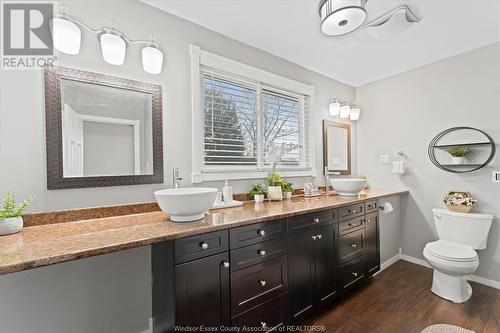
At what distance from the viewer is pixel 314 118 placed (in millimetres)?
2938

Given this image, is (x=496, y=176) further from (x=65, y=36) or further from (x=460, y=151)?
(x=65, y=36)

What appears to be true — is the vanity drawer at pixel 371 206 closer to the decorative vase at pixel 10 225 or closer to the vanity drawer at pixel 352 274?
the vanity drawer at pixel 352 274

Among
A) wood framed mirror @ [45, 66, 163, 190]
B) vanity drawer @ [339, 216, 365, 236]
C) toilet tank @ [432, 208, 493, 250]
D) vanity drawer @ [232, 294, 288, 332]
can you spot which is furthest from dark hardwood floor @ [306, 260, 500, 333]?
wood framed mirror @ [45, 66, 163, 190]

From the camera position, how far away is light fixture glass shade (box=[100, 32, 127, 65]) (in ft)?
4.72

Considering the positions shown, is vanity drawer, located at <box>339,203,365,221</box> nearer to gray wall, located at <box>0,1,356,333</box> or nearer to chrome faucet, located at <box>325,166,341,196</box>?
chrome faucet, located at <box>325,166,341,196</box>

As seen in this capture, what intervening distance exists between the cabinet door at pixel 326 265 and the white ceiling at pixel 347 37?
178 cm

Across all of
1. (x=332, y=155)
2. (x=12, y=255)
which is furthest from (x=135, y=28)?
(x=332, y=155)

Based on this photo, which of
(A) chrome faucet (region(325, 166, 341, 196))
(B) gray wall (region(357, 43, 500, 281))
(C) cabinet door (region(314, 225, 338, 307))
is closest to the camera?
(C) cabinet door (region(314, 225, 338, 307))

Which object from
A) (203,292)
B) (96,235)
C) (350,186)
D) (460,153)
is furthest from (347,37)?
(96,235)

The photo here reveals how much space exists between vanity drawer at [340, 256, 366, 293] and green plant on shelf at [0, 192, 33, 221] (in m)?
2.32

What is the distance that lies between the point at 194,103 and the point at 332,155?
6.73 feet

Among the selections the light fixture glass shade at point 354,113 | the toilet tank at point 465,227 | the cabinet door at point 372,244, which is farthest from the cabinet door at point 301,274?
the light fixture glass shade at point 354,113

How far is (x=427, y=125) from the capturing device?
2.81 meters

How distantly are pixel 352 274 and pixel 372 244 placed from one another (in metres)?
0.46
